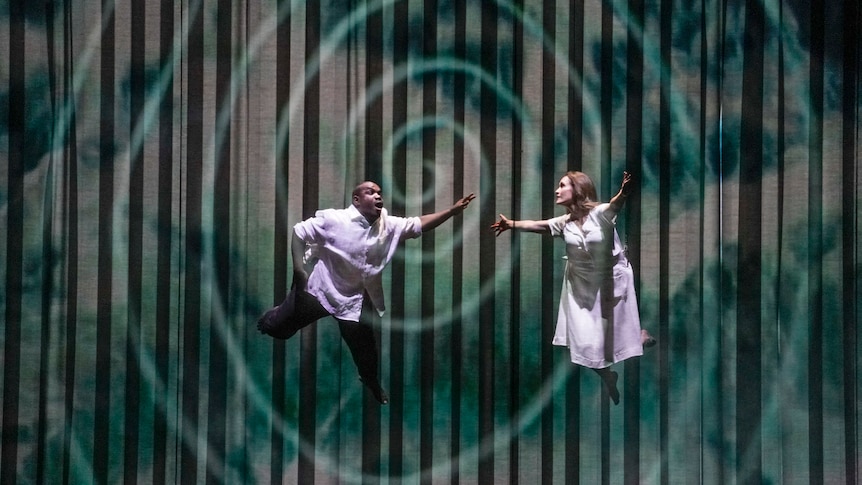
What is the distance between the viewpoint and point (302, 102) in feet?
13.4

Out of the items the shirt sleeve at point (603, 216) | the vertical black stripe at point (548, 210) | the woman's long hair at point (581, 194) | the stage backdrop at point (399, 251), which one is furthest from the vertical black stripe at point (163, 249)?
the shirt sleeve at point (603, 216)

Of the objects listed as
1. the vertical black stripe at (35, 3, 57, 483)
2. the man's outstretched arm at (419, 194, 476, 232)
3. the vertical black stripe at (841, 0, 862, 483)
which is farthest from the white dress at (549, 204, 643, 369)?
the vertical black stripe at (35, 3, 57, 483)

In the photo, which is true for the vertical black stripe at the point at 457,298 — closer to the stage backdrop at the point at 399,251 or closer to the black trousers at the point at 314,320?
the stage backdrop at the point at 399,251

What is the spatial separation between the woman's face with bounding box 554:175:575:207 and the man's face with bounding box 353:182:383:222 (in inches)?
30.7

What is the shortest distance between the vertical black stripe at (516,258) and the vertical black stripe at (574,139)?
132mm

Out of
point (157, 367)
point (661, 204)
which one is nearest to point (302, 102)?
point (157, 367)

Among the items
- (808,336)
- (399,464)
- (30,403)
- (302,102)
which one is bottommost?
(399,464)

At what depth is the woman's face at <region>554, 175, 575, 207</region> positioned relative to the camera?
409 centimetres

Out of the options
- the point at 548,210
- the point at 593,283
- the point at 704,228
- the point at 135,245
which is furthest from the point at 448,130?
the point at 135,245

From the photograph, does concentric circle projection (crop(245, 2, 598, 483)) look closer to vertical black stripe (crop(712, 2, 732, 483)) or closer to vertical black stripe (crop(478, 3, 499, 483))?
vertical black stripe (crop(478, 3, 499, 483))

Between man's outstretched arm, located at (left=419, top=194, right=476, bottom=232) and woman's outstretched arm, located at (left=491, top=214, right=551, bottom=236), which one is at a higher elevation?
man's outstretched arm, located at (left=419, top=194, right=476, bottom=232)

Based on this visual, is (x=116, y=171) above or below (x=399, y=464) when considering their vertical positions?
above

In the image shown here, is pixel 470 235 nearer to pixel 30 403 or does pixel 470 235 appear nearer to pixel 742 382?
pixel 742 382

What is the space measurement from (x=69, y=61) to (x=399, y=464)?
228cm
